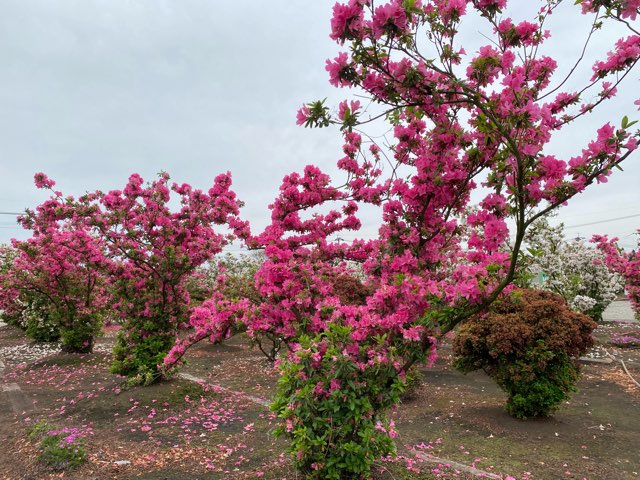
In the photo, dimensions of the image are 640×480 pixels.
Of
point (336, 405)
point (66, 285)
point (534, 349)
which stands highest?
point (66, 285)

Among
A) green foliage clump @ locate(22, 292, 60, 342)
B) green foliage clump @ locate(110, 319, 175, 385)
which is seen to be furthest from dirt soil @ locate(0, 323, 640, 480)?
green foliage clump @ locate(22, 292, 60, 342)

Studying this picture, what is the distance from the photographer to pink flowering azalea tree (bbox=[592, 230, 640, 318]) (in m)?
11.3

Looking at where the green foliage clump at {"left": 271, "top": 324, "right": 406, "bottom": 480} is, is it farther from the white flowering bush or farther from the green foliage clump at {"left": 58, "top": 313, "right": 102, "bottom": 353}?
the green foliage clump at {"left": 58, "top": 313, "right": 102, "bottom": 353}

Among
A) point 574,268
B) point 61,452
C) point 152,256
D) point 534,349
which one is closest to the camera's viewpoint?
point 61,452

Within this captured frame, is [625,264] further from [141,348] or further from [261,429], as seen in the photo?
[141,348]

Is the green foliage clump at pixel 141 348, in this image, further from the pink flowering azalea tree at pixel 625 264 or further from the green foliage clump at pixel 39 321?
the pink flowering azalea tree at pixel 625 264

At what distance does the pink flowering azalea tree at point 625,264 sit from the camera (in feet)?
37.1

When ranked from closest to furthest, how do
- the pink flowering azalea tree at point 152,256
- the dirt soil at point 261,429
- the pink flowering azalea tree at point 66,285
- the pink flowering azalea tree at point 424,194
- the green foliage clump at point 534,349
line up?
the pink flowering azalea tree at point 424,194 < the dirt soil at point 261,429 < the green foliage clump at point 534,349 < the pink flowering azalea tree at point 152,256 < the pink flowering azalea tree at point 66,285

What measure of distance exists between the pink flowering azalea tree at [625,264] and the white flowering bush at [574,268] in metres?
0.52

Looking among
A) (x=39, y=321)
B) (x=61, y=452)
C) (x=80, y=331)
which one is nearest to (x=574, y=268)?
(x=61, y=452)

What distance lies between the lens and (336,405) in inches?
123

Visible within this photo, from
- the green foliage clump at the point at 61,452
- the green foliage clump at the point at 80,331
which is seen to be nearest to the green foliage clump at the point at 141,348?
the green foliage clump at the point at 61,452

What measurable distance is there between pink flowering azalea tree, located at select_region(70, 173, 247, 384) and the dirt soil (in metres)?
0.76

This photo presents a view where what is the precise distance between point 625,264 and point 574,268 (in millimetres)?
2765
